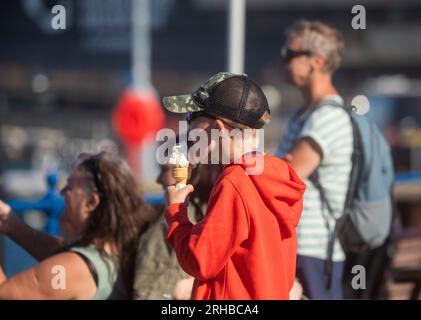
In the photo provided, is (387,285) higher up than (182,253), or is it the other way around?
(182,253)

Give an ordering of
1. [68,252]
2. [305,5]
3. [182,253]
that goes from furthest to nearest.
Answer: [305,5] < [68,252] < [182,253]

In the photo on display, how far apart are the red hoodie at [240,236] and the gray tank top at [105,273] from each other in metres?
0.85

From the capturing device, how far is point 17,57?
32.5 metres

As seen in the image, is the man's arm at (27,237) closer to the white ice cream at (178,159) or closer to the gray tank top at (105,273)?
the gray tank top at (105,273)

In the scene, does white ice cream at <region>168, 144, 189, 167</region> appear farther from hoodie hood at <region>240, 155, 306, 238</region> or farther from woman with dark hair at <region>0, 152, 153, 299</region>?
woman with dark hair at <region>0, 152, 153, 299</region>

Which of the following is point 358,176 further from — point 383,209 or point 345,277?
point 345,277

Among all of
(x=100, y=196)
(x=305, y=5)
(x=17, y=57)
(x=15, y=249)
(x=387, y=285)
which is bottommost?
(x=387, y=285)

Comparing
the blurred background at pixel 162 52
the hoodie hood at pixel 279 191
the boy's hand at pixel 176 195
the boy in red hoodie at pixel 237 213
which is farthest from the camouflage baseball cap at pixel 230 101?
the blurred background at pixel 162 52

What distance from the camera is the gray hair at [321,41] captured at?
13.2 feet

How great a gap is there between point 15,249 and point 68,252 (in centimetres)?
78

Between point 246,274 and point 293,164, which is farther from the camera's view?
point 293,164

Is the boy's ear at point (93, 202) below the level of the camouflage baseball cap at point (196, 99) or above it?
below

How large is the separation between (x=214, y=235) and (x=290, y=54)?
1.89 m
